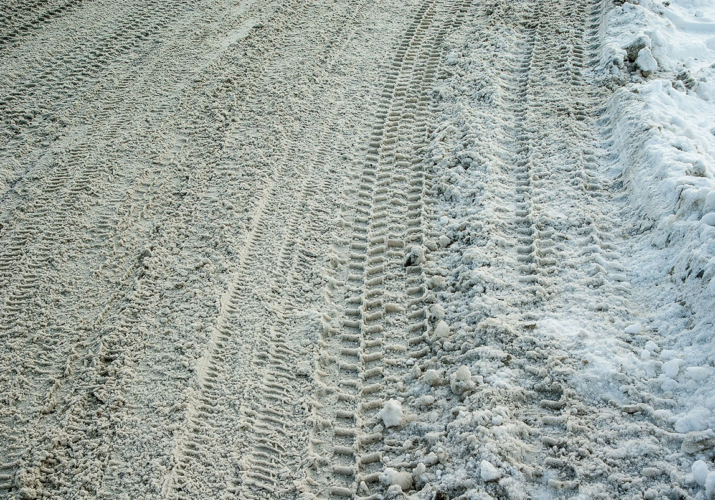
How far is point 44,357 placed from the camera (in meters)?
2.76

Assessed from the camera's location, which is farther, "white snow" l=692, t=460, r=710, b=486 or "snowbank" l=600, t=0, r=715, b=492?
"snowbank" l=600, t=0, r=715, b=492

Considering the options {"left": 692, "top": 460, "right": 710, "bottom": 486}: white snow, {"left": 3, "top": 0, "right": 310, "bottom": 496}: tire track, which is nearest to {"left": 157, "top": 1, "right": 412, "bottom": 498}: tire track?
{"left": 3, "top": 0, "right": 310, "bottom": 496}: tire track

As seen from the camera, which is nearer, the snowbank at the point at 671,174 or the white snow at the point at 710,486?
the white snow at the point at 710,486

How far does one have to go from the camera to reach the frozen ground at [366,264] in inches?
91.2

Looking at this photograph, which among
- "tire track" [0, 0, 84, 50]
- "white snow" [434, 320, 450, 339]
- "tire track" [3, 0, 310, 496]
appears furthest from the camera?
"tire track" [0, 0, 84, 50]

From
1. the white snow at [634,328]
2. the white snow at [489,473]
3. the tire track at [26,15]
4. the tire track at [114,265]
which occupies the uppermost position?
the tire track at [26,15]

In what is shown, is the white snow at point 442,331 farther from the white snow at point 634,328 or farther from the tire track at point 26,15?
the tire track at point 26,15

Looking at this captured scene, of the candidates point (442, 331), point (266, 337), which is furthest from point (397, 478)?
point (266, 337)

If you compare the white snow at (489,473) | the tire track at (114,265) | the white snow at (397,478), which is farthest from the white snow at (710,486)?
the tire track at (114,265)

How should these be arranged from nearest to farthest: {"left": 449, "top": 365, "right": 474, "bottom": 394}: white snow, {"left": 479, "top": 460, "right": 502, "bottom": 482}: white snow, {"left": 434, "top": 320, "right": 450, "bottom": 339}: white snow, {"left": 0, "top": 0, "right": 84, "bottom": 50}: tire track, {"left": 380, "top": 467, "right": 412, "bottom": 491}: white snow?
1. {"left": 479, "top": 460, "right": 502, "bottom": 482}: white snow
2. {"left": 380, "top": 467, "right": 412, "bottom": 491}: white snow
3. {"left": 449, "top": 365, "right": 474, "bottom": 394}: white snow
4. {"left": 434, "top": 320, "right": 450, "bottom": 339}: white snow
5. {"left": 0, "top": 0, "right": 84, "bottom": 50}: tire track

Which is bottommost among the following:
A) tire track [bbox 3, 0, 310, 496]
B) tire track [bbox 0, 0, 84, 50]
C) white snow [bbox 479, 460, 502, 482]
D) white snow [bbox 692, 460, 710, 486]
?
tire track [bbox 3, 0, 310, 496]

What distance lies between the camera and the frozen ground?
2316 millimetres

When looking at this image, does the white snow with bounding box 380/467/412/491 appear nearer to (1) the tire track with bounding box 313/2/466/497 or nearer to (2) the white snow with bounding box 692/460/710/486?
(1) the tire track with bounding box 313/2/466/497

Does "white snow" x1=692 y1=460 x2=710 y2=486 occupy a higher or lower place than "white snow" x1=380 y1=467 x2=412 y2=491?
higher
